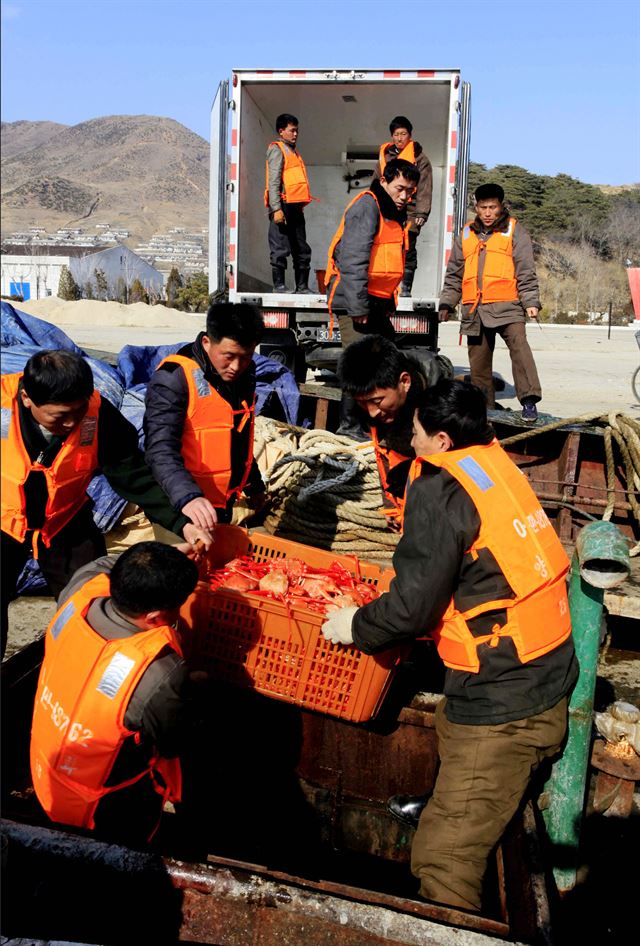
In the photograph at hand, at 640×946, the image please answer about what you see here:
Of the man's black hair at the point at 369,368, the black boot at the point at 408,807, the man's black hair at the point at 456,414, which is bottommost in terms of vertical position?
the black boot at the point at 408,807

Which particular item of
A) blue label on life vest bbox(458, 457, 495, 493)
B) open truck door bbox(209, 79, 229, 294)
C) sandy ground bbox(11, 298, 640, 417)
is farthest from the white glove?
sandy ground bbox(11, 298, 640, 417)

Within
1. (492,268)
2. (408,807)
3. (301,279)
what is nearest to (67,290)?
(301,279)

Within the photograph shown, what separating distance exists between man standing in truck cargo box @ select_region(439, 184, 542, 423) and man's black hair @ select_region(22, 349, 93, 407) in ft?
12.5

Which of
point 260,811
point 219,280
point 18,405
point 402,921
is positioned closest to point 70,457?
point 18,405

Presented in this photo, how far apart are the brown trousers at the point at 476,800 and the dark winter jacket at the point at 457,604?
5cm

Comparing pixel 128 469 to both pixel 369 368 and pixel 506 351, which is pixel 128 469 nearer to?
pixel 369 368

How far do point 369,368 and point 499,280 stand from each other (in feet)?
10.6

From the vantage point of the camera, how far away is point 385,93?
8.46 metres

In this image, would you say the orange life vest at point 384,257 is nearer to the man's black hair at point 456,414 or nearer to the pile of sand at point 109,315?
the man's black hair at point 456,414

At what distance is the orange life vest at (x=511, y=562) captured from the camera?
7.38ft

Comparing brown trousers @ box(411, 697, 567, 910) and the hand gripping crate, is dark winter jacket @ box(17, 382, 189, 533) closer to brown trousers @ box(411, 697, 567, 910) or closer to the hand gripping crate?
the hand gripping crate

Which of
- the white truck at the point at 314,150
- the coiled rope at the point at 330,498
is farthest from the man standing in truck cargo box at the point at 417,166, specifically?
the coiled rope at the point at 330,498

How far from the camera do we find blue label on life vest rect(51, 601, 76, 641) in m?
2.26

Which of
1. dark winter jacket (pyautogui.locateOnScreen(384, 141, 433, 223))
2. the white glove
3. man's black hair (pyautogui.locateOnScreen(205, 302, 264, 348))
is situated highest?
dark winter jacket (pyautogui.locateOnScreen(384, 141, 433, 223))
